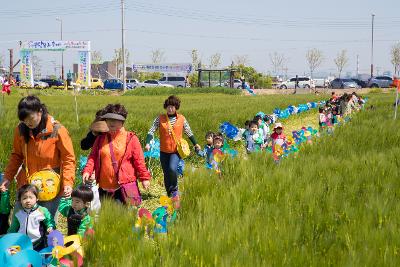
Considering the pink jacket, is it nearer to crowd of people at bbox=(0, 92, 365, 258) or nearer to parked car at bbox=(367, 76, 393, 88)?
crowd of people at bbox=(0, 92, 365, 258)

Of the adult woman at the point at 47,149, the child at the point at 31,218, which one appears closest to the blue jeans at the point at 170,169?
the adult woman at the point at 47,149

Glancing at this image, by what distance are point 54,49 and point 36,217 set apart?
33841 mm

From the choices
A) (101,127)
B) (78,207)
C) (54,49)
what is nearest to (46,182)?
(78,207)

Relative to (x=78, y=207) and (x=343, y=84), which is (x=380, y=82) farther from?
(x=78, y=207)

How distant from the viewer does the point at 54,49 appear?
35.1 metres

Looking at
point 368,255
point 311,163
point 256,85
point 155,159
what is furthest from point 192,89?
point 368,255

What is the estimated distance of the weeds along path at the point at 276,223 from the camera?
2086 millimetres

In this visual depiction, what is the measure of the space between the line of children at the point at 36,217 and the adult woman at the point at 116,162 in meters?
0.51

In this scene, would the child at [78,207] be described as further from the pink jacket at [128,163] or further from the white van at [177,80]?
the white van at [177,80]

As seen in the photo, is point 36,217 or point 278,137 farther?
point 278,137

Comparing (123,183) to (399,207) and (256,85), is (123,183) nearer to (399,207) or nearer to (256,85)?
(399,207)

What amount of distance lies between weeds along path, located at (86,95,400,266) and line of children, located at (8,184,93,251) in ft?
2.31

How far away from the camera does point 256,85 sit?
49938 millimetres

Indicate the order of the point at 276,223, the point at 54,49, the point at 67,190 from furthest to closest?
the point at 54,49 → the point at 67,190 → the point at 276,223
